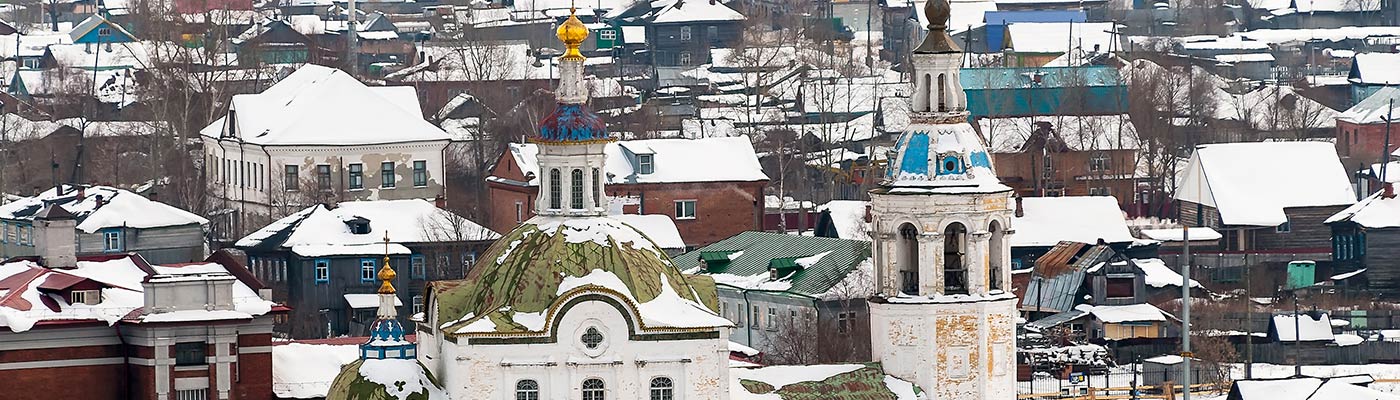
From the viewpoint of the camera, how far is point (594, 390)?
4553 centimetres

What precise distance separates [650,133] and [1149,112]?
41.7 feet

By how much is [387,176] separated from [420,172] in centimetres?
101

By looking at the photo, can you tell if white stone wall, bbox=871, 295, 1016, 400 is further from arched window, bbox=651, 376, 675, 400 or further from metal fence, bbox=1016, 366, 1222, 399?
metal fence, bbox=1016, 366, 1222, 399

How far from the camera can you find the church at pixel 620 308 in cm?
4525

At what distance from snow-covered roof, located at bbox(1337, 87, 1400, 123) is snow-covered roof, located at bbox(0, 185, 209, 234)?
36.2 meters

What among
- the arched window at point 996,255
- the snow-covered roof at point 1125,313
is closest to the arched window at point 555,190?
the arched window at point 996,255

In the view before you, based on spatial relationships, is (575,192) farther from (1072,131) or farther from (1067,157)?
Answer: (1072,131)

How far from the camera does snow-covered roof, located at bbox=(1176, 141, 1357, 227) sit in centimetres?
9088

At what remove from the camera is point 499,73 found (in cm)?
11025

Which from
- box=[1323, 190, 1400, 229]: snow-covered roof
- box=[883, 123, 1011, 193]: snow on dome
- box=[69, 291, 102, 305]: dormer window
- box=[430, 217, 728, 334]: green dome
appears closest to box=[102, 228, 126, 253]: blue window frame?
box=[1323, 190, 1400, 229]: snow-covered roof

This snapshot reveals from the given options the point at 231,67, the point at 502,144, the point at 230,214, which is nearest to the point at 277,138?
the point at 230,214

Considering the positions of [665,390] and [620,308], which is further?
[665,390]

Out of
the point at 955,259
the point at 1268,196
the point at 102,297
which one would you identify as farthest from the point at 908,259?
the point at 1268,196

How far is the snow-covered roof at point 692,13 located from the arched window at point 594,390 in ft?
293
